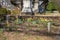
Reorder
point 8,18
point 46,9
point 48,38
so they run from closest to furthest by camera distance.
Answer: point 48,38 → point 8,18 → point 46,9

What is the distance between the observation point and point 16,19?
18156 millimetres

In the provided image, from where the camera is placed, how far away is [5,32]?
13.0m

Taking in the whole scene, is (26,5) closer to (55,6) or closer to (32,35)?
(55,6)

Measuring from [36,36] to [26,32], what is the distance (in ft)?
3.39

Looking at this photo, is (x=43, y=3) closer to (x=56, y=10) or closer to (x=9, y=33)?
(x=56, y=10)

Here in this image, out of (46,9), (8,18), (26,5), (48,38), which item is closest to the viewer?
(48,38)

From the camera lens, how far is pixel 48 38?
11773mm

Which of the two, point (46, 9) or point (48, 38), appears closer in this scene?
point (48, 38)

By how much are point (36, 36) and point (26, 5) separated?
13.6 meters

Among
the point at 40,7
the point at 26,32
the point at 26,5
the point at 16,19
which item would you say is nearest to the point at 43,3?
the point at 40,7

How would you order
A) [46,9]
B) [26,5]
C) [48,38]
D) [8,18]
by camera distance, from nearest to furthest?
[48,38], [8,18], [26,5], [46,9]

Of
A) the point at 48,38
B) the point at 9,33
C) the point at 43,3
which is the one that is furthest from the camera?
the point at 43,3

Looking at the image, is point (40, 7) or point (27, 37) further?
point (40, 7)

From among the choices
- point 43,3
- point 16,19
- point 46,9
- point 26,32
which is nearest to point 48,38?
point 26,32
